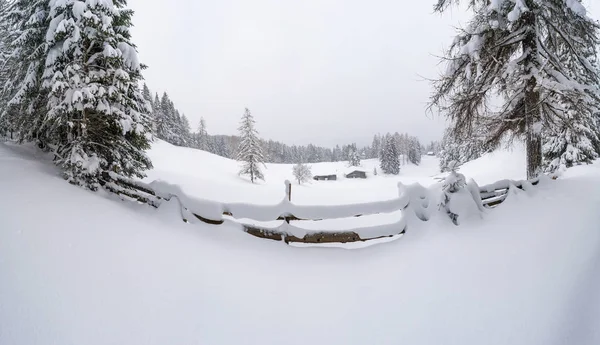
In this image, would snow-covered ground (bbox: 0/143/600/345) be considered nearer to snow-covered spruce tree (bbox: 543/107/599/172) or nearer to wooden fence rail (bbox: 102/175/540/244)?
wooden fence rail (bbox: 102/175/540/244)

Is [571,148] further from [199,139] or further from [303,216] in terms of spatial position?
[199,139]

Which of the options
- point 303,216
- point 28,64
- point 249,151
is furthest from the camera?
point 249,151

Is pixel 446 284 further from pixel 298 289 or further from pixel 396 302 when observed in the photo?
pixel 298 289

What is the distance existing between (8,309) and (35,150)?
11.5 meters

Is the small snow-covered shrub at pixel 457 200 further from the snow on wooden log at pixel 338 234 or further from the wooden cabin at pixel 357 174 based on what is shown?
the wooden cabin at pixel 357 174

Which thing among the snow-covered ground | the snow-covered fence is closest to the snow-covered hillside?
the snow-covered fence

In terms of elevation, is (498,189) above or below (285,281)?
above

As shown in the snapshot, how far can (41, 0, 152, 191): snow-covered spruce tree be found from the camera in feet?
26.8

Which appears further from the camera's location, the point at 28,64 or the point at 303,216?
the point at 28,64

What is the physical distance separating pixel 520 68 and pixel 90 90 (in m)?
13.2

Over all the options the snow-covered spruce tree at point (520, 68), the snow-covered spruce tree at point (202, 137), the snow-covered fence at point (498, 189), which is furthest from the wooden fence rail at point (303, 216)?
the snow-covered spruce tree at point (202, 137)

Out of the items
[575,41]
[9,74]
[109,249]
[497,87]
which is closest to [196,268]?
[109,249]

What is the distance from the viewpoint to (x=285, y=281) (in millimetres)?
4402

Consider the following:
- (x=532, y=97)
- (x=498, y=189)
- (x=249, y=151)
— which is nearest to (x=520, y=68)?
(x=532, y=97)
